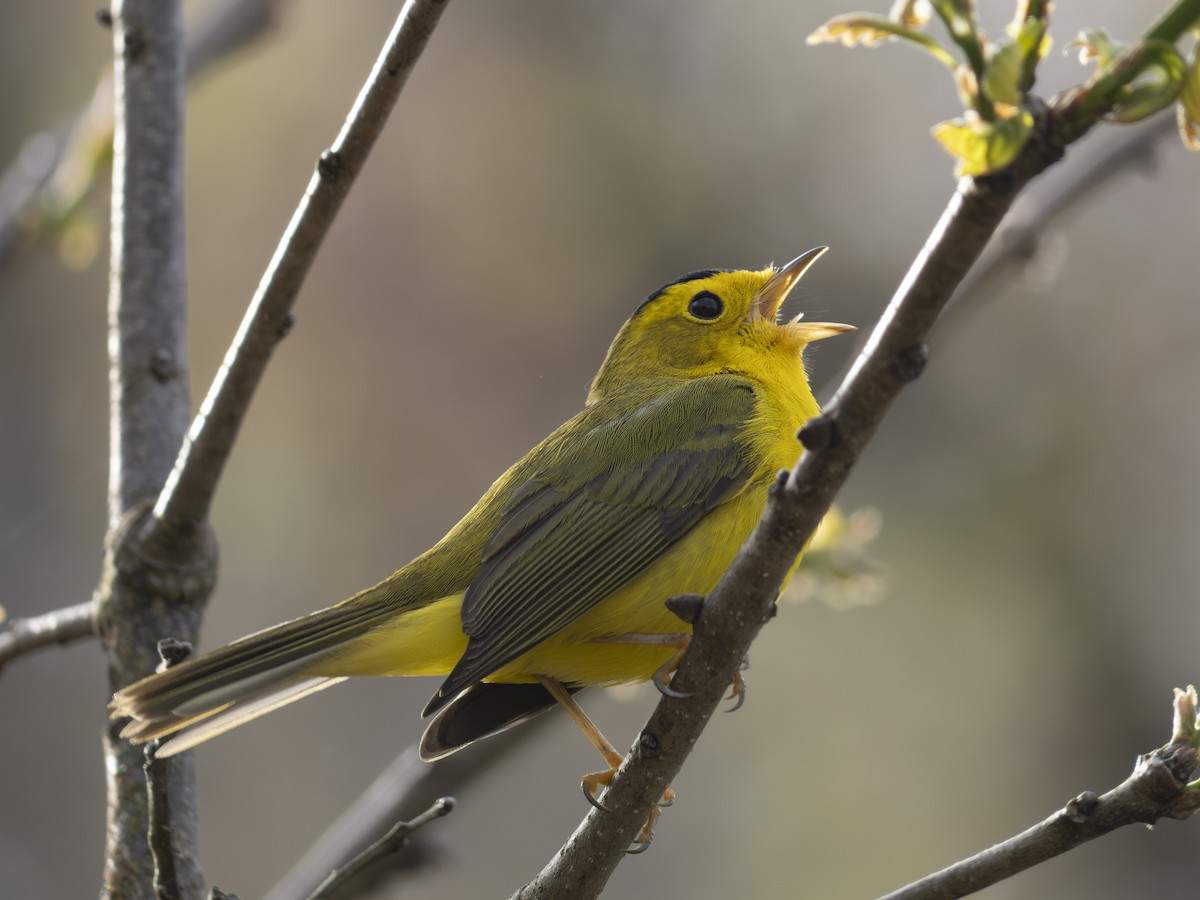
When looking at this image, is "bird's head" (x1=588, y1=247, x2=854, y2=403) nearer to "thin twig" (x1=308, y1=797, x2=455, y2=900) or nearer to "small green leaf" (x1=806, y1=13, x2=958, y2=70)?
"thin twig" (x1=308, y1=797, x2=455, y2=900)

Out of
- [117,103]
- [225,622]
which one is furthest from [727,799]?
[117,103]

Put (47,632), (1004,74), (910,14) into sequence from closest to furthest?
(1004,74), (910,14), (47,632)

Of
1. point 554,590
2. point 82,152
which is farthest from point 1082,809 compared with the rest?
point 82,152

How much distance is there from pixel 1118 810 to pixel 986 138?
121 cm

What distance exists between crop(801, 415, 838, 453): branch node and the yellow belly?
1598 millimetres

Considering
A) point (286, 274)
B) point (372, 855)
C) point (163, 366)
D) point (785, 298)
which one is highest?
point (163, 366)

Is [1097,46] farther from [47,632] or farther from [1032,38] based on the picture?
[47,632]

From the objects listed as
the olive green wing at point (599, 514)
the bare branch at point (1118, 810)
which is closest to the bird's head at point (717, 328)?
the olive green wing at point (599, 514)

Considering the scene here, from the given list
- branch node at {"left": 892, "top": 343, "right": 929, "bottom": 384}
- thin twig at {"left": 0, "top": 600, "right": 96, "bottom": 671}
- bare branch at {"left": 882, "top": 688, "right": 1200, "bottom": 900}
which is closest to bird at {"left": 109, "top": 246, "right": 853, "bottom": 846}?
thin twig at {"left": 0, "top": 600, "right": 96, "bottom": 671}

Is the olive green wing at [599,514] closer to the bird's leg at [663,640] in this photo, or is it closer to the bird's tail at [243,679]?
the bird's leg at [663,640]

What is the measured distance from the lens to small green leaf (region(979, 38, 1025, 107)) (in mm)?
1394

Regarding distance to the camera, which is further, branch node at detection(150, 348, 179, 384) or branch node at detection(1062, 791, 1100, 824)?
branch node at detection(150, 348, 179, 384)

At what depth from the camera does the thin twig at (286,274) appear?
2.44m

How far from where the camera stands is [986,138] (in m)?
1.40
